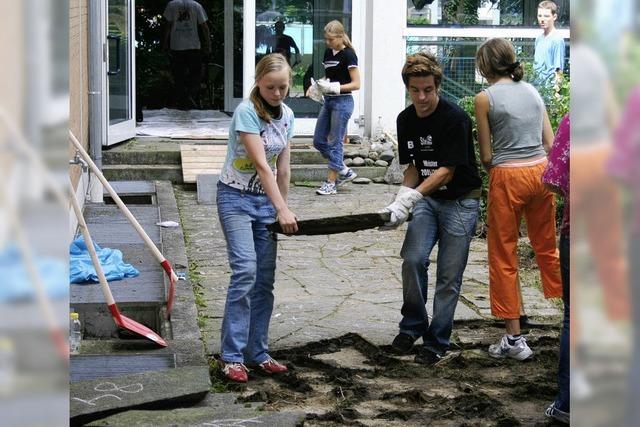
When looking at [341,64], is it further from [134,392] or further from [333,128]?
[134,392]

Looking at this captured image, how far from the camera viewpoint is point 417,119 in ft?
20.9

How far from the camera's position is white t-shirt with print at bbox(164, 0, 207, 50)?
18.0 metres

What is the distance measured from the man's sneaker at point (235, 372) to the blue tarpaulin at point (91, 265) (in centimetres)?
216

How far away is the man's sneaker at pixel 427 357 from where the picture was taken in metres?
6.50

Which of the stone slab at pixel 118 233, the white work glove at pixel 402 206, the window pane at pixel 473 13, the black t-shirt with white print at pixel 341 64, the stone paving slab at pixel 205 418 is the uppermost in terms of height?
the window pane at pixel 473 13

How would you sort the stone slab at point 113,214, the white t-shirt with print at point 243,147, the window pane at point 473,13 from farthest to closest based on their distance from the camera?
1. the window pane at point 473,13
2. the stone slab at point 113,214
3. the white t-shirt with print at point 243,147

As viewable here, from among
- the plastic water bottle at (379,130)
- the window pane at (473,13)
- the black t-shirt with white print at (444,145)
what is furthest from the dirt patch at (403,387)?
the window pane at (473,13)

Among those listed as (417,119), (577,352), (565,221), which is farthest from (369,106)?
(577,352)

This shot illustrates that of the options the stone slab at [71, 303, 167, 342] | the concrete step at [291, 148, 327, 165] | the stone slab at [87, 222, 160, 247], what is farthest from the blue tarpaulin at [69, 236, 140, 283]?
the concrete step at [291, 148, 327, 165]

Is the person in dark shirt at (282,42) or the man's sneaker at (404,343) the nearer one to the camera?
the man's sneaker at (404,343)

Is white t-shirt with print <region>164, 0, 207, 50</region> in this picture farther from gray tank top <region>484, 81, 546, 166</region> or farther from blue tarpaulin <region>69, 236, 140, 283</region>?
gray tank top <region>484, 81, 546, 166</region>

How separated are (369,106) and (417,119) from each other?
8545mm

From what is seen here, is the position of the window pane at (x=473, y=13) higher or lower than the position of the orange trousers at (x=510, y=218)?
higher

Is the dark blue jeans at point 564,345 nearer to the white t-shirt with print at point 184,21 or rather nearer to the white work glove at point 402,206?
the white work glove at point 402,206
